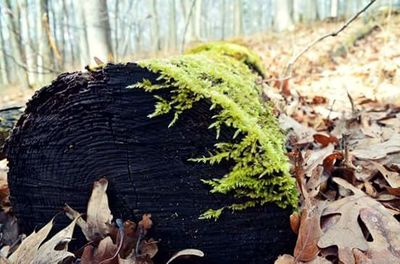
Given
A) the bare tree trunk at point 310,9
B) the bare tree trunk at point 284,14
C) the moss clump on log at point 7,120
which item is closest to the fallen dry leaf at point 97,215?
the moss clump on log at point 7,120

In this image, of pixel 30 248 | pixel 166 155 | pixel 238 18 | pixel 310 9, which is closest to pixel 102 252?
pixel 30 248

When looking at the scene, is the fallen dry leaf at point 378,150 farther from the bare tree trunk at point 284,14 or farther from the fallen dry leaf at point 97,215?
the bare tree trunk at point 284,14

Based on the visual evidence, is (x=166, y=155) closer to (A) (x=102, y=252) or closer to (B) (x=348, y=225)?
(A) (x=102, y=252)

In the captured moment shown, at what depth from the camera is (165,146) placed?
1.39 m

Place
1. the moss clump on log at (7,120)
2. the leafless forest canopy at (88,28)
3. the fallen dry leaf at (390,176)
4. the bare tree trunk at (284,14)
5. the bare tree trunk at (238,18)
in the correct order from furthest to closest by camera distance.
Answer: the bare tree trunk at (238,18)
the bare tree trunk at (284,14)
the leafless forest canopy at (88,28)
the moss clump on log at (7,120)
the fallen dry leaf at (390,176)

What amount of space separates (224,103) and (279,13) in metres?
16.7

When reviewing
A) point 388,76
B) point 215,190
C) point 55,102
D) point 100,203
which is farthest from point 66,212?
point 388,76

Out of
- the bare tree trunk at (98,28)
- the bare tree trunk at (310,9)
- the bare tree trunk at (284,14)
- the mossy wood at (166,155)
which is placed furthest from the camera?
the bare tree trunk at (310,9)

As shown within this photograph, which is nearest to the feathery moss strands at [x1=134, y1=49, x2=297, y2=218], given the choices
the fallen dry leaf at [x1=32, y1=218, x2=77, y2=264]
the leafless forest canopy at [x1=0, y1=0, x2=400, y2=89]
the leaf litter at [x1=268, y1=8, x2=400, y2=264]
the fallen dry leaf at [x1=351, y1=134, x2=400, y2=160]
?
the leaf litter at [x1=268, y1=8, x2=400, y2=264]

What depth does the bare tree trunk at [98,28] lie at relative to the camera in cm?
433

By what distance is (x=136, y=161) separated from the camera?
142 cm

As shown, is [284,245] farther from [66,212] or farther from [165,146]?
[66,212]

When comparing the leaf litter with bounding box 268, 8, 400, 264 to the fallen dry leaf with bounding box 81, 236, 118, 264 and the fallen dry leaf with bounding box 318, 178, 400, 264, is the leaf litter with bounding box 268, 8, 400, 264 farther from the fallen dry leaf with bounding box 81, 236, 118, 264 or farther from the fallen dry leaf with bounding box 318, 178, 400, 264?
the fallen dry leaf with bounding box 81, 236, 118, 264

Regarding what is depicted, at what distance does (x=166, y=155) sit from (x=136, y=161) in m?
0.11
